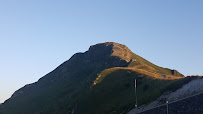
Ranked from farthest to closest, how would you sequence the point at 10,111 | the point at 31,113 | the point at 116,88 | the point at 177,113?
the point at 10,111 → the point at 31,113 → the point at 116,88 → the point at 177,113

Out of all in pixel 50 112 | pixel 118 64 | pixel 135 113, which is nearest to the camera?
pixel 135 113

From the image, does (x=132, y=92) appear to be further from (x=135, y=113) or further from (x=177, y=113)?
(x=177, y=113)

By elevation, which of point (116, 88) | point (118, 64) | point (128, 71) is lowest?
point (116, 88)

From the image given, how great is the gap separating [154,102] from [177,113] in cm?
1197

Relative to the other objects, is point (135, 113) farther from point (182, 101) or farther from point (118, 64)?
point (118, 64)

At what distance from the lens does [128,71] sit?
126 m

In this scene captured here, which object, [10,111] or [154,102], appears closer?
[154,102]

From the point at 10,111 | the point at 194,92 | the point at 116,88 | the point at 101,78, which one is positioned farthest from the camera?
the point at 10,111

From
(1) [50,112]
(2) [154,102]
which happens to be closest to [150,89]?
(2) [154,102]

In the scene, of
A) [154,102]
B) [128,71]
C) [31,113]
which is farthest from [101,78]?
[154,102]

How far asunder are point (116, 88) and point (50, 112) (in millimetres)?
45344

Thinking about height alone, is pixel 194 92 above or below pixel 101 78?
below

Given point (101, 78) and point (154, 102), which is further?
point (101, 78)

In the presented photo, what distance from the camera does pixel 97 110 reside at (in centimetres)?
8806
